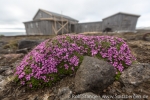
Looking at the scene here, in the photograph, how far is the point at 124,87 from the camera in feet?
9.71

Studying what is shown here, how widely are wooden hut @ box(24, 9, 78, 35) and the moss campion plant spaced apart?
21281mm

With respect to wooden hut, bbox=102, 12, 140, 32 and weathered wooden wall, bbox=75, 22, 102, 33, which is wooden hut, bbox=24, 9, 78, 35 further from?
wooden hut, bbox=102, 12, 140, 32

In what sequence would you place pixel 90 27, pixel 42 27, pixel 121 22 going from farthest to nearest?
1. pixel 90 27
2. pixel 42 27
3. pixel 121 22

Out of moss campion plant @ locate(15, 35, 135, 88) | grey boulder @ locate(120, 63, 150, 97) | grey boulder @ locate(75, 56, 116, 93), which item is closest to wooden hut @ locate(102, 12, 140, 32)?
moss campion plant @ locate(15, 35, 135, 88)

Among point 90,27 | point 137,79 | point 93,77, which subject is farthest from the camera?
point 90,27

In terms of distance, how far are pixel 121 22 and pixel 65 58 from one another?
2517cm

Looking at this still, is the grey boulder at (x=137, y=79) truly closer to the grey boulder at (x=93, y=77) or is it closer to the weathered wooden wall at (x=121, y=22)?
the grey boulder at (x=93, y=77)

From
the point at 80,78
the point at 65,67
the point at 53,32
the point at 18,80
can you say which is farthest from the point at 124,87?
the point at 53,32

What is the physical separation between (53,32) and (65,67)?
2338cm

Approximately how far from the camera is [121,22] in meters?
24.4

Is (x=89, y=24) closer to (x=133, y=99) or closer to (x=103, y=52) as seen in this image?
(x=103, y=52)

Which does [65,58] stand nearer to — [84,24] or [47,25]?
[47,25]

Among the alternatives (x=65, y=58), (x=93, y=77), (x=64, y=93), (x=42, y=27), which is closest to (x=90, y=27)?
(x=42, y=27)

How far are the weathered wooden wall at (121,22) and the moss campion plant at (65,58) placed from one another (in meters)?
23.1
